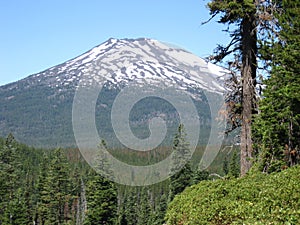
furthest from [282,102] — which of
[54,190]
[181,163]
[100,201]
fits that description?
[54,190]

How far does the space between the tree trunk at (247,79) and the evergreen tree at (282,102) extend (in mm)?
327

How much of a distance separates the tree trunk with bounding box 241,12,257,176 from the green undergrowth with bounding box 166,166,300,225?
6.24 feet

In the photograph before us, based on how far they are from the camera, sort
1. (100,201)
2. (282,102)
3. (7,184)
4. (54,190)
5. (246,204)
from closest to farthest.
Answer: (246,204) → (282,102) → (100,201) → (7,184) → (54,190)

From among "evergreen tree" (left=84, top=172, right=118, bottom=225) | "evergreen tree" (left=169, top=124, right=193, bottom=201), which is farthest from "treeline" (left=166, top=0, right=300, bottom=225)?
"evergreen tree" (left=169, top=124, right=193, bottom=201)

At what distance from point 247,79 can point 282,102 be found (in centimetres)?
166

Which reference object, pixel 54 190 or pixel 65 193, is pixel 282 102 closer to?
pixel 54 190

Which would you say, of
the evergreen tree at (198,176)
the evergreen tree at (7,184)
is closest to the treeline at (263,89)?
the evergreen tree at (198,176)

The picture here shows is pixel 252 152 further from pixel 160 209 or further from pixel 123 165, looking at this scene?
pixel 123 165

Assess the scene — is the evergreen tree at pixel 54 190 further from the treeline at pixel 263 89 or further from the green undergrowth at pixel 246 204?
the green undergrowth at pixel 246 204

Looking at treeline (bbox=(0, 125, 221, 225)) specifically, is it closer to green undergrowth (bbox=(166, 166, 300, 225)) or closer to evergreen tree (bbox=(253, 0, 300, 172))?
evergreen tree (bbox=(253, 0, 300, 172))

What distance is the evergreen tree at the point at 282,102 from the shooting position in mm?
12969

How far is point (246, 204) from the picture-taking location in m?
7.93

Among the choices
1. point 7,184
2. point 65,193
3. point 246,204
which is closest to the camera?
point 246,204

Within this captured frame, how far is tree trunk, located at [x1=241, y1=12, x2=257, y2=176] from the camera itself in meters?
13.0
